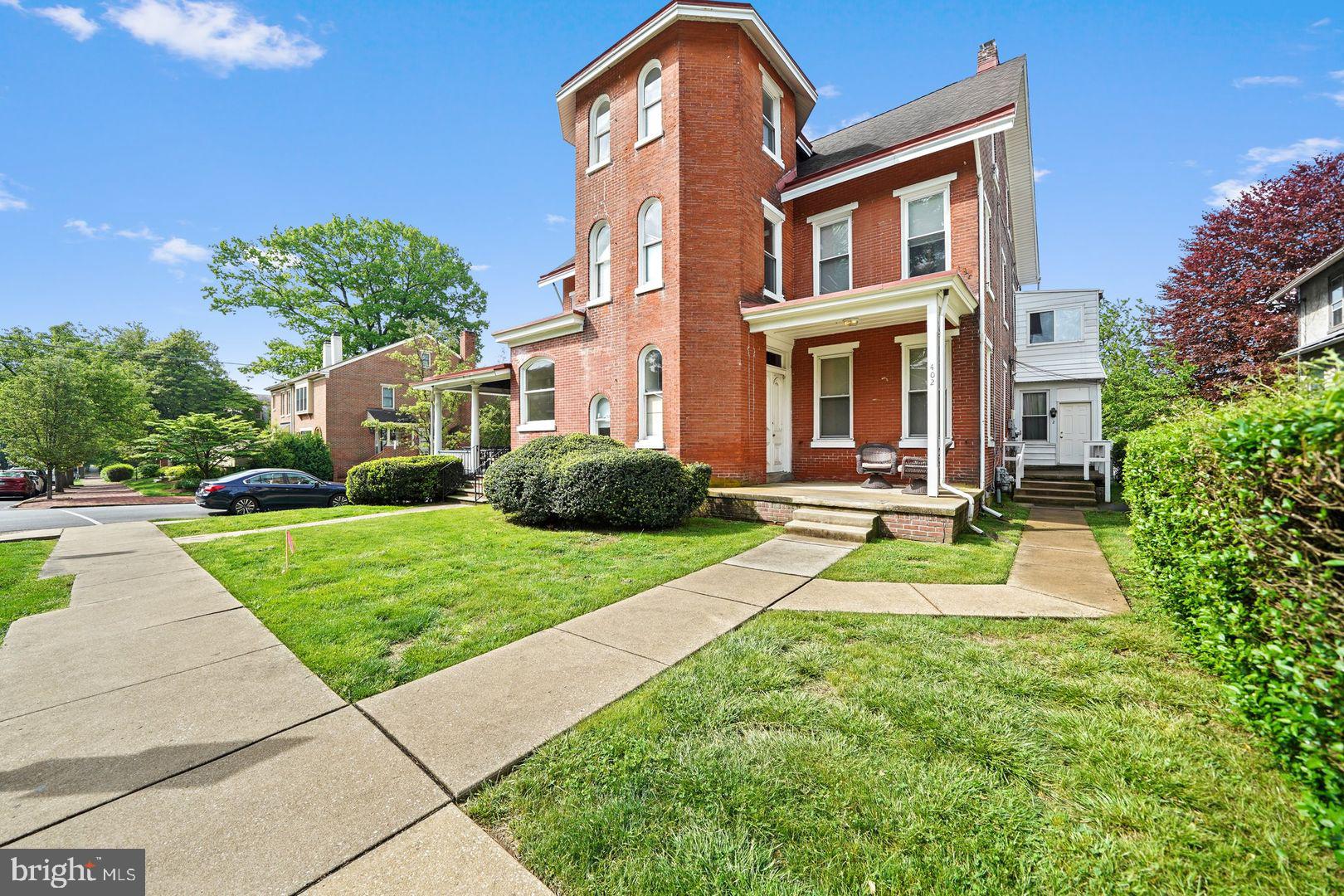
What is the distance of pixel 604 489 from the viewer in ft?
26.8

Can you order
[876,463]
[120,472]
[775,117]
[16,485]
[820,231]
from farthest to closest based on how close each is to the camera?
[120,472] < [16,485] < [775,117] < [820,231] < [876,463]

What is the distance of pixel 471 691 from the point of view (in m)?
3.07

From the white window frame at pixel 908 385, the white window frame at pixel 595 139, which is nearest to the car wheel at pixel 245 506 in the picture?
the white window frame at pixel 595 139

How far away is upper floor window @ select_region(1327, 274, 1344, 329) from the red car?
49652mm

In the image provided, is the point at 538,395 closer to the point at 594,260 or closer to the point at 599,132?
the point at 594,260

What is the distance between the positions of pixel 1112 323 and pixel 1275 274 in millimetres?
8439

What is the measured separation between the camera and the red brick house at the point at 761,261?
10078 millimetres

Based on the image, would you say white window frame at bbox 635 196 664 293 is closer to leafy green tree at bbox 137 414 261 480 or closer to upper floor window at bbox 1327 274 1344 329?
upper floor window at bbox 1327 274 1344 329

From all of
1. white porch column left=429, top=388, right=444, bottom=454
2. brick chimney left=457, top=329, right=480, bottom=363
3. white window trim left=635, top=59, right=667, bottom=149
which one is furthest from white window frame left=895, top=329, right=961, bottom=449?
brick chimney left=457, top=329, right=480, bottom=363

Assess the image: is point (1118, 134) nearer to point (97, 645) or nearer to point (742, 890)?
point (742, 890)

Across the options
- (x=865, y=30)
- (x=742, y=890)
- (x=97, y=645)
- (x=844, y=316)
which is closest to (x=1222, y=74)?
(x=865, y=30)

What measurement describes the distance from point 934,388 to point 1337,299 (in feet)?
60.7

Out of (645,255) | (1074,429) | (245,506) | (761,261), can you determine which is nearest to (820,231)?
(761,261)

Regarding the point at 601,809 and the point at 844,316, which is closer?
the point at 601,809
